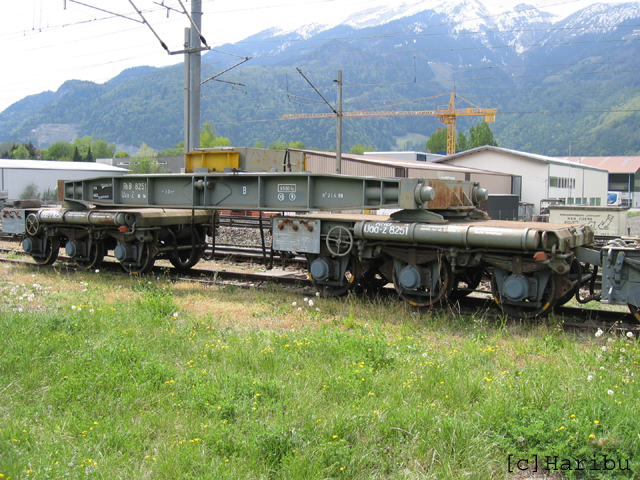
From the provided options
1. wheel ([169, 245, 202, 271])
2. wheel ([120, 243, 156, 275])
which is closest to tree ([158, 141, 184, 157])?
wheel ([169, 245, 202, 271])

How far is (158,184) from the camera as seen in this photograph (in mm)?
12266

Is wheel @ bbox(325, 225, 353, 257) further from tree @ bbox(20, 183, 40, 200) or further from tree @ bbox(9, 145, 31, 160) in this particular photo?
tree @ bbox(9, 145, 31, 160)

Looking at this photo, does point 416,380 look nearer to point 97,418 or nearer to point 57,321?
point 97,418

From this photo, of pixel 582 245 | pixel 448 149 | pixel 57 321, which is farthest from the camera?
pixel 448 149

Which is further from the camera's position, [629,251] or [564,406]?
[629,251]

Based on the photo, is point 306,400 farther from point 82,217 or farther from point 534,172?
point 534,172

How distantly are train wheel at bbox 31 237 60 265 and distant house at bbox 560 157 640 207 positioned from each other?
82.1 meters

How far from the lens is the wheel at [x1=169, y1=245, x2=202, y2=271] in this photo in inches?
540

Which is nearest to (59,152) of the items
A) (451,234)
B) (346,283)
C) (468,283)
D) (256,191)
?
(256,191)

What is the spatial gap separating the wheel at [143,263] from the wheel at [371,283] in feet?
16.0

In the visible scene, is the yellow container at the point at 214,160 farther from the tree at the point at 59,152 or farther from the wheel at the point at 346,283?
the tree at the point at 59,152

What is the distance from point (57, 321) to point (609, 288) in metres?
7.58

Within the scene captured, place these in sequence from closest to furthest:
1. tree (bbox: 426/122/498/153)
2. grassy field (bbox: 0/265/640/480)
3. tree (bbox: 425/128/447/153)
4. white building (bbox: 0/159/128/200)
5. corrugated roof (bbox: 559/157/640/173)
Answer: grassy field (bbox: 0/265/640/480)
white building (bbox: 0/159/128/200)
corrugated roof (bbox: 559/157/640/173)
tree (bbox: 426/122/498/153)
tree (bbox: 425/128/447/153)

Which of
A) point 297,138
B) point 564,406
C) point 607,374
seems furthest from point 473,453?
point 297,138
